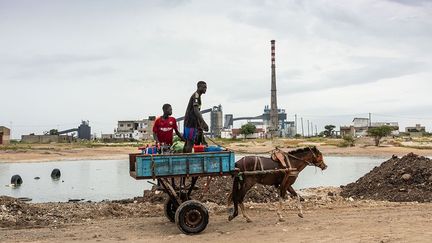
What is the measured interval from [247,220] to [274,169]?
1.48 metres

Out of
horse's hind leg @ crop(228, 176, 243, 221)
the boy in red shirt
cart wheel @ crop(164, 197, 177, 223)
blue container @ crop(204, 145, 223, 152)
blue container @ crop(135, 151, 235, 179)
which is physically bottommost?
cart wheel @ crop(164, 197, 177, 223)

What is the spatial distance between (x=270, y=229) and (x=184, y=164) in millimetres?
2576

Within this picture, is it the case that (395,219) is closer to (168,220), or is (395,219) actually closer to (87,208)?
(168,220)

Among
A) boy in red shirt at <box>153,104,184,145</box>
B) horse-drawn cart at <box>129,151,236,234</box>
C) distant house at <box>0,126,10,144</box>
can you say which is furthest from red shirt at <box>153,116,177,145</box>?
distant house at <box>0,126,10,144</box>

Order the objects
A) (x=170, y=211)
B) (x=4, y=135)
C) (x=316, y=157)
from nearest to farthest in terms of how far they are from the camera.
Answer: (x=170, y=211) < (x=316, y=157) < (x=4, y=135)

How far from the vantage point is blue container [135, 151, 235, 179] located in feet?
37.6

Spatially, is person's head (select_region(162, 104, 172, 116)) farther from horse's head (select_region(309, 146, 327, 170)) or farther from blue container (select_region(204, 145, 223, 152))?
horse's head (select_region(309, 146, 327, 170))

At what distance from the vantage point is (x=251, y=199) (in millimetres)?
18656

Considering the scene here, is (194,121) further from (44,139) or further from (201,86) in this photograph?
(44,139)

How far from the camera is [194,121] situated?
12.3m

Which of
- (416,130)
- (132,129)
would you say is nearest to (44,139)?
(132,129)

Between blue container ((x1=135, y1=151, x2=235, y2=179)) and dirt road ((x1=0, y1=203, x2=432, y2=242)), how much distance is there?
1.43 metres

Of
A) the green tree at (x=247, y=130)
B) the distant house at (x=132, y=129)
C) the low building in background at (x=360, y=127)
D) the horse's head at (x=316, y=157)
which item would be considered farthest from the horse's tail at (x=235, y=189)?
the low building in background at (x=360, y=127)

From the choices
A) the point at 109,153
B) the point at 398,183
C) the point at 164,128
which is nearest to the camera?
the point at 164,128
